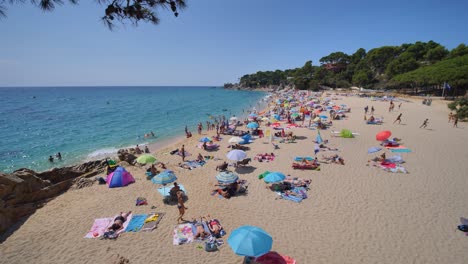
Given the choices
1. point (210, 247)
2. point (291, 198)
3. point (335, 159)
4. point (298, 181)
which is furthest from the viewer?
point (335, 159)

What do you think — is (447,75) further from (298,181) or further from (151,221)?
(151,221)

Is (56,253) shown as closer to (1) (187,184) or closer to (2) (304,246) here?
(1) (187,184)

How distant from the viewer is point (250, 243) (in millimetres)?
4730

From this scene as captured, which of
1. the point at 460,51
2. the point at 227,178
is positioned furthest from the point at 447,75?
the point at 227,178

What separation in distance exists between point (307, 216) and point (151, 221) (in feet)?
17.7

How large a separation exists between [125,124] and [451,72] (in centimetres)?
4717

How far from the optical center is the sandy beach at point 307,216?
19.1ft

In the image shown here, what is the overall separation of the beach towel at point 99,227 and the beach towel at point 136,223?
719 mm

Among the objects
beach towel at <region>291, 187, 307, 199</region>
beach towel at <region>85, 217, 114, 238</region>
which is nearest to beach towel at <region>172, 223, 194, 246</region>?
beach towel at <region>85, 217, 114, 238</region>

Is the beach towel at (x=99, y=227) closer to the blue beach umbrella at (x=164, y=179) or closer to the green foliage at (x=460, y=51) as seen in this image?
the blue beach umbrella at (x=164, y=179)

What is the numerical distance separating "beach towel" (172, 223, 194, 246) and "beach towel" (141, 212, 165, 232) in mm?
797

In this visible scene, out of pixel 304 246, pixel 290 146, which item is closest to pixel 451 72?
pixel 290 146

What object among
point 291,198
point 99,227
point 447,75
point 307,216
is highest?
point 447,75

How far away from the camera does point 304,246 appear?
598 cm
